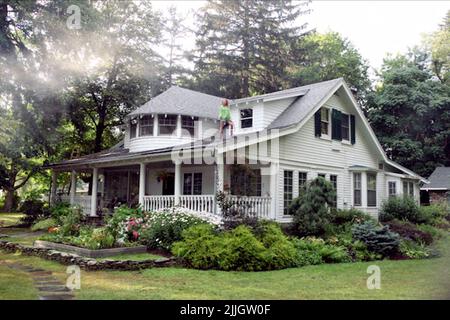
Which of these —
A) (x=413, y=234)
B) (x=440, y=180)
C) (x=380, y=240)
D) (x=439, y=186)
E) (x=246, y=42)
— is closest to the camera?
(x=380, y=240)

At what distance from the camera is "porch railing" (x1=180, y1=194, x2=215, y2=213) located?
43.5 ft

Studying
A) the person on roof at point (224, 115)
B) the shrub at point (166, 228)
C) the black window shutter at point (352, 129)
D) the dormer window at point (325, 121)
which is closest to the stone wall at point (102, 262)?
the shrub at point (166, 228)

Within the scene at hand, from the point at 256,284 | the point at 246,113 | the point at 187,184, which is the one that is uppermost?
the point at 246,113

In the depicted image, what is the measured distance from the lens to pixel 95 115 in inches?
1247

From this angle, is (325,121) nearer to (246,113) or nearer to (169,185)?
(246,113)

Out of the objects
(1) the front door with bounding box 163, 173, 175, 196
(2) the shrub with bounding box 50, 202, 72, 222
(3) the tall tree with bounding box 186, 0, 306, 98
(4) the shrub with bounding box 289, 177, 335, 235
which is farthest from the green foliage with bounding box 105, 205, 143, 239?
(3) the tall tree with bounding box 186, 0, 306, 98

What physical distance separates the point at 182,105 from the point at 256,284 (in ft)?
43.5

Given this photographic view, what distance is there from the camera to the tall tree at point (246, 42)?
34.9m

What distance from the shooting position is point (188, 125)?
19344mm

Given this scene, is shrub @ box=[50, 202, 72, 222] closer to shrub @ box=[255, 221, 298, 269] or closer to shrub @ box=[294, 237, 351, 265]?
shrub @ box=[255, 221, 298, 269]

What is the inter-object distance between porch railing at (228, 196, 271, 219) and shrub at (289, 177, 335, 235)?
1051mm

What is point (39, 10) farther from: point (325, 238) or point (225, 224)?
point (325, 238)

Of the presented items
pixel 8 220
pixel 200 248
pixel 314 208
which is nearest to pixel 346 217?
pixel 314 208

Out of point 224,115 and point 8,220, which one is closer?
point 224,115
